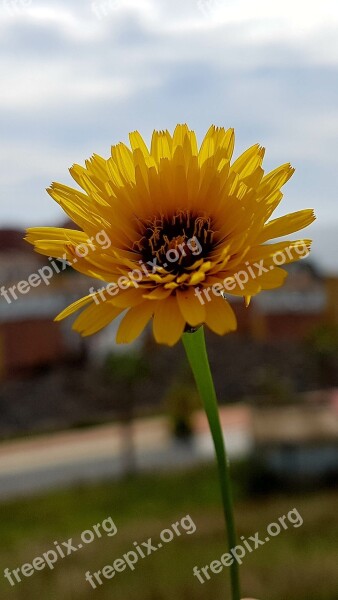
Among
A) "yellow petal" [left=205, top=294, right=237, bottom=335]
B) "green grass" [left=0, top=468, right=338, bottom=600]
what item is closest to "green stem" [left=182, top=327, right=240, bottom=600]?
"yellow petal" [left=205, top=294, right=237, bottom=335]

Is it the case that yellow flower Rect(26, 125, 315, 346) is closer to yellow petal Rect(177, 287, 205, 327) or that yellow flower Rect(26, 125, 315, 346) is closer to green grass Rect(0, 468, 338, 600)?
yellow petal Rect(177, 287, 205, 327)

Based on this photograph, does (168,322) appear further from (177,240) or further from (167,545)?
(167,545)

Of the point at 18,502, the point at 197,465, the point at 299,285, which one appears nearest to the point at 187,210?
the point at 18,502

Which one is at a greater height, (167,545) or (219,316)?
(219,316)

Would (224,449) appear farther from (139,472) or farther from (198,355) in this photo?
(139,472)

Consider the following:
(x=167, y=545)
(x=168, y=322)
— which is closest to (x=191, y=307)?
(x=168, y=322)

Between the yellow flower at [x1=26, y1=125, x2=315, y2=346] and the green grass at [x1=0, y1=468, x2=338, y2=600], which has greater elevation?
the yellow flower at [x1=26, y1=125, x2=315, y2=346]
